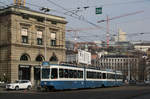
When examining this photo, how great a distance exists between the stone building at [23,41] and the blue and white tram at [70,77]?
993cm

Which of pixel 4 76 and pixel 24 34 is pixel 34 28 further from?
pixel 4 76

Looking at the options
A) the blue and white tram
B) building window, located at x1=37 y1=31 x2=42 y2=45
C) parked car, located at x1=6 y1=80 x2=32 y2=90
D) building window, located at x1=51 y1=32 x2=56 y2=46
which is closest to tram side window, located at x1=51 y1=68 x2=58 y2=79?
the blue and white tram

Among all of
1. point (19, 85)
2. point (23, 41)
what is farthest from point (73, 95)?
point (23, 41)

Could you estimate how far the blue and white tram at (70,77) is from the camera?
3086cm

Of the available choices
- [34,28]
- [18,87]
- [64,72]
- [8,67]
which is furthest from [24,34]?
[64,72]

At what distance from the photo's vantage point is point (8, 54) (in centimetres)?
4869

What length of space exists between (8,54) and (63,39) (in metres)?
13.2

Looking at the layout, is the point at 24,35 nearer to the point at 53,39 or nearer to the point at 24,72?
the point at 24,72

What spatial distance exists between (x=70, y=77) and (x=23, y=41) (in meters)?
20.1

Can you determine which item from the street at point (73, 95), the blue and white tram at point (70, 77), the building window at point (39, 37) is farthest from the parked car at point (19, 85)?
the building window at point (39, 37)

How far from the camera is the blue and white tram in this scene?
30859mm

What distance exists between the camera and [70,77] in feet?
109

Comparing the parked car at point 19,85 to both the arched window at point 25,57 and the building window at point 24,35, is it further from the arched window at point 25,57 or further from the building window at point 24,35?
the building window at point 24,35

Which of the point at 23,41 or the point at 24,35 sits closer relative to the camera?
the point at 23,41
